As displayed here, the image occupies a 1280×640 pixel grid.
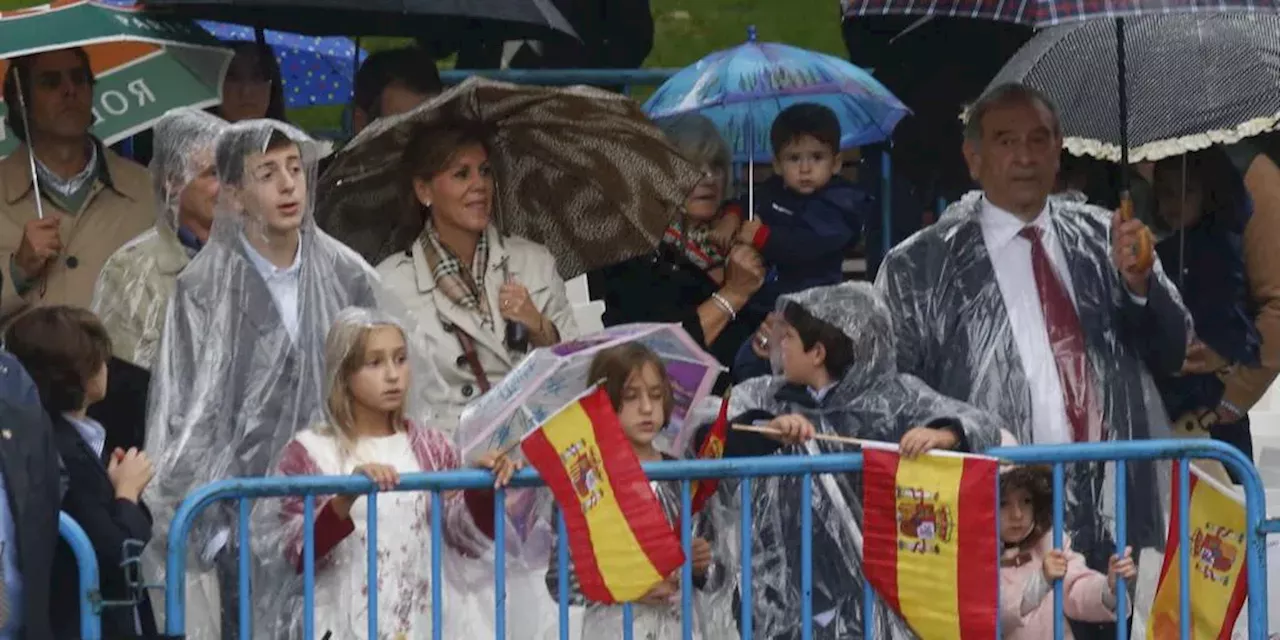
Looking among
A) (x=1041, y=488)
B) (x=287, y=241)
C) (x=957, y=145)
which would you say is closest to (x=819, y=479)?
(x=1041, y=488)

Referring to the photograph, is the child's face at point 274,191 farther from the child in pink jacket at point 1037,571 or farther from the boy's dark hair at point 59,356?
the child in pink jacket at point 1037,571

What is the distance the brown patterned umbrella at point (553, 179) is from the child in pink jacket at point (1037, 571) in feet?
5.42

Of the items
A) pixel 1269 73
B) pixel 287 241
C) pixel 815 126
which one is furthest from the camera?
pixel 815 126

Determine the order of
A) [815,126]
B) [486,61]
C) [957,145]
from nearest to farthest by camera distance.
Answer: [815,126] → [957,145] → [486,61]

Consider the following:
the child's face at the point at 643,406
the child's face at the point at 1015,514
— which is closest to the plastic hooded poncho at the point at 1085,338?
the child's face at the point at 1015,514

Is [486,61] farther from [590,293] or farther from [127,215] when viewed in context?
[127,215]

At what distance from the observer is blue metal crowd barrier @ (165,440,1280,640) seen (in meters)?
7.11

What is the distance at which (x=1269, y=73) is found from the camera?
8.79 m

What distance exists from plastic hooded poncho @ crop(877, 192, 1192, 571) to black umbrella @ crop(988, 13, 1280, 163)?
517 mm

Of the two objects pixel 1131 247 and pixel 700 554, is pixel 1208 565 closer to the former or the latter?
pixel 1131 247

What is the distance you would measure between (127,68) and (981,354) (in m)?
2.91

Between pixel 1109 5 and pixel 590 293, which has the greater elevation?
pixel 1109 5

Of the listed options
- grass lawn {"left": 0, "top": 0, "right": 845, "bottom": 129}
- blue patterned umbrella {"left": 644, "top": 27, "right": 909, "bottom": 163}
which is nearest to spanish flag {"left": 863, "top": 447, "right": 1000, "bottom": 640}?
blue patterned umbrella {"left": 644, "top": 27, "right": 909, "bottom": 163}

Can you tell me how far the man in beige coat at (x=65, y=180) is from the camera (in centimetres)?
877
